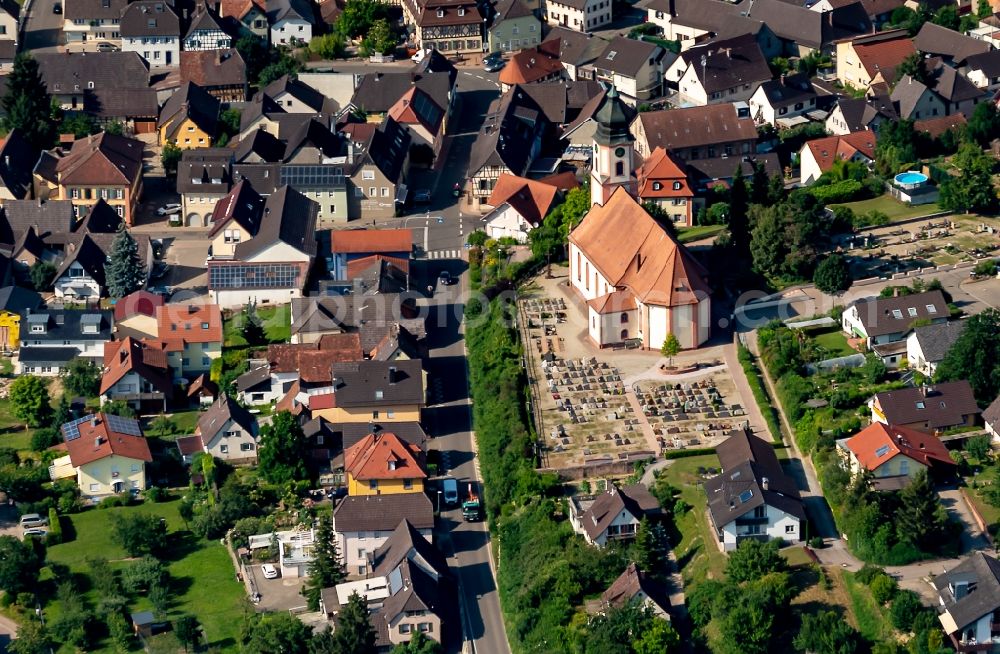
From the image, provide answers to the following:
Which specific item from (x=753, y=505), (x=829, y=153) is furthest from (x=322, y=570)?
(x=829, y=153)

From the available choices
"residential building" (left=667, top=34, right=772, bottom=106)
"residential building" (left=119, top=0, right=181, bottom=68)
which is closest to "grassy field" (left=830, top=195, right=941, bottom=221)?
"residential building" (left=667, top=34, right=772, bottom=106)

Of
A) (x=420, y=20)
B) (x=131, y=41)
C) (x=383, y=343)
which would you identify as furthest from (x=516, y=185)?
(x=131, y=41)

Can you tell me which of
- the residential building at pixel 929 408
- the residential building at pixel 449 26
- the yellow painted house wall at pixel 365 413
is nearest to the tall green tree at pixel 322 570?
the yellow painted house wall at pixel 365 413

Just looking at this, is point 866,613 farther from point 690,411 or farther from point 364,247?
point 364,247

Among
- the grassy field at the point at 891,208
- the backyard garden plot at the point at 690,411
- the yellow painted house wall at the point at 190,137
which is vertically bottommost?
the backyard garden plot at the point at 690,411

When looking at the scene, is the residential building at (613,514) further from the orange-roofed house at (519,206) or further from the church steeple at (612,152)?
the orange-roofed house at (519,206)

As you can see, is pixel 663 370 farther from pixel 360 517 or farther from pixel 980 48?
pixel 980 48
